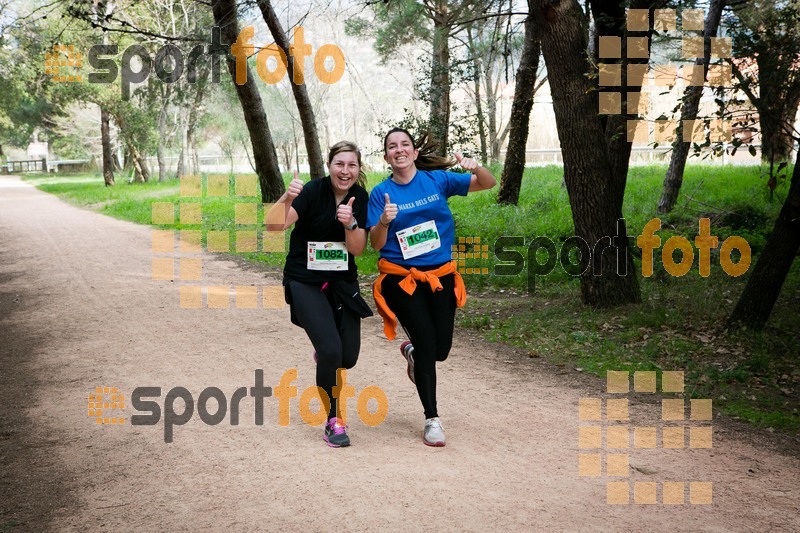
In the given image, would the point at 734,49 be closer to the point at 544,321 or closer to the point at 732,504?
the point at 544,321

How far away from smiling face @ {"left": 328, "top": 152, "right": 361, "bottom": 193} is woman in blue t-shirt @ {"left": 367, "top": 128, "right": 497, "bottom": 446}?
0.67 feet

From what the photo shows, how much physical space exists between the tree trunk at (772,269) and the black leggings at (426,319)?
440cm


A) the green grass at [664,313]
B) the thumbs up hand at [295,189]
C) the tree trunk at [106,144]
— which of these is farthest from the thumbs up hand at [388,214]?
the tree trunk at [106,144]

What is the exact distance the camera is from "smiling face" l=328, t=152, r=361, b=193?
17.4 feet

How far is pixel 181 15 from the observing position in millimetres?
33812

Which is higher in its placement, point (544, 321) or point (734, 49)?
point (734, 49)

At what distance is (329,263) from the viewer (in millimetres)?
5410

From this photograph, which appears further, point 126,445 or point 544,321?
point 544,321

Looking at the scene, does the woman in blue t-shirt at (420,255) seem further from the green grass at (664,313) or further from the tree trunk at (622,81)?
the tree trunk at (622,81)

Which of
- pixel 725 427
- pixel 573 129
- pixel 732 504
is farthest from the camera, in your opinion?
pixel 573 129

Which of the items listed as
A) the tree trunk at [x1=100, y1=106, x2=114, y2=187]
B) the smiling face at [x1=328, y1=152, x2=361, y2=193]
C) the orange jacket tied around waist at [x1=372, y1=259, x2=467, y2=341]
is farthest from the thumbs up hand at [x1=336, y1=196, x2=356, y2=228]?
the tree trunk at [x1=100, y1=106, x2=114, y2=187]

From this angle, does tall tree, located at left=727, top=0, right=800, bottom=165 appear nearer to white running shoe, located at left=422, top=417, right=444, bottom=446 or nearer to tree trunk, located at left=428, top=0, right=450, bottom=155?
white running shoe, located at left=422, top=417, right=444, bottom=446

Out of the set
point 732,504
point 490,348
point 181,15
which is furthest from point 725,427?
point 181,15

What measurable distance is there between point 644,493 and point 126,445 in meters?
3.53
